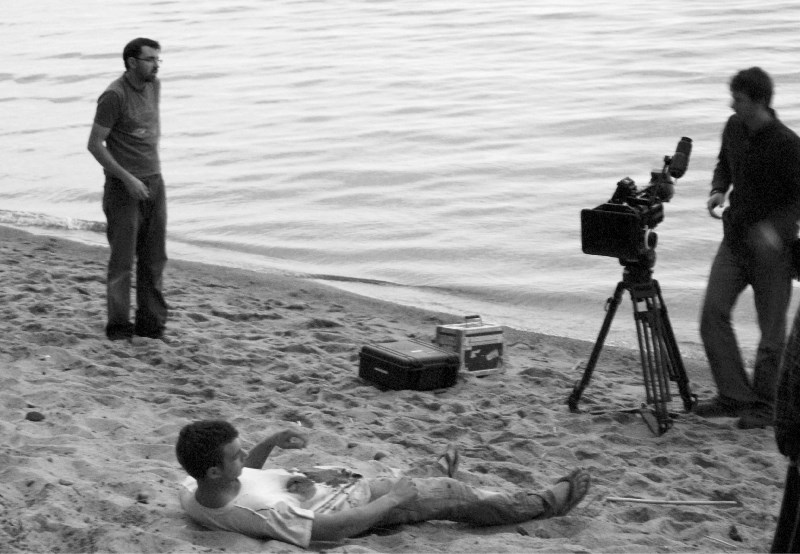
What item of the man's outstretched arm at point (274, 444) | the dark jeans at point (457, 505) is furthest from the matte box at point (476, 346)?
the man's outstretched arm at point (274, 444)

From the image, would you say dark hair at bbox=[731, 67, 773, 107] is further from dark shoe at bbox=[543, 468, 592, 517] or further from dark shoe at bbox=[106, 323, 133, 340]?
dark shoe at bbox=[106, 323, 133, 340]

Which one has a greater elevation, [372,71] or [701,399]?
[372,71]

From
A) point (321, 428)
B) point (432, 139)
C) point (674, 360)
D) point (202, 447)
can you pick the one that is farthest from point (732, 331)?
point (432, 139)

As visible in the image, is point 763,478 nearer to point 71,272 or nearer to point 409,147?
point 71,272

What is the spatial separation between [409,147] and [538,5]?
16523mm

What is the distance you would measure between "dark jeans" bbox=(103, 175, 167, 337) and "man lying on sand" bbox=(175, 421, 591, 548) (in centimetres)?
273

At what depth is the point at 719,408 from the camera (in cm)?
624

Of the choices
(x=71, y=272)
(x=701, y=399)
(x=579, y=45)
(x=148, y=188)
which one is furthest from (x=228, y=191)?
(x=579, y=45)

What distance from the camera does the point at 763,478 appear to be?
5.39 meters

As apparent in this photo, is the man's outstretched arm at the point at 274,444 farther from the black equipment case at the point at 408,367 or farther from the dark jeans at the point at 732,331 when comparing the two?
the dark jeans at the point at 732,331

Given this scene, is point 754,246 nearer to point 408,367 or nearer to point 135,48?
point 408,367

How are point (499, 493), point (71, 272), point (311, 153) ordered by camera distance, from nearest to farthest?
point (499, 493), point (71, 272), point (311, 153)

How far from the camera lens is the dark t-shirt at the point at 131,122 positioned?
6941 mm

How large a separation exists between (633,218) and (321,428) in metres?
1.85
